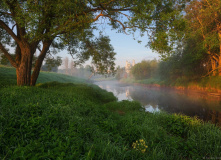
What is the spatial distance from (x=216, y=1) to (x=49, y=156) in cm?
2418

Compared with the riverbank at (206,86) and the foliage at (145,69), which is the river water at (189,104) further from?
the foliage at (145,69)

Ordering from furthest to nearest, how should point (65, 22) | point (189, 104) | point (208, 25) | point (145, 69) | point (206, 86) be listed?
1. point (145, 69)
2. point (206, 86)
3. point (208, 25)
4. point (189, 104)
5. point (65, 22)

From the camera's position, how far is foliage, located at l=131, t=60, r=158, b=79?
5676cm

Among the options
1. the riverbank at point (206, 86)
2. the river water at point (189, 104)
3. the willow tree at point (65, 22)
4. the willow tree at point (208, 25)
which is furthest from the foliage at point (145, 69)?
the willow tree at point (65, 22)

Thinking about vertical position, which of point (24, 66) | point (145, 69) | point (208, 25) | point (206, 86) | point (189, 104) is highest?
point (208, 25)

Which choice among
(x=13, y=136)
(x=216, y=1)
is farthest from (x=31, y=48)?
(x=216, y=1)

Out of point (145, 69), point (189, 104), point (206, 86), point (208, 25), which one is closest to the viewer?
point (189, 104)

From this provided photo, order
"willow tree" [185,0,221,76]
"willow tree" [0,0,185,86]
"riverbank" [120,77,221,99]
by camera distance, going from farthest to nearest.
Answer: "riverbank" [120,77,221,99], "willow tree" [185,0,221,76], "willow tree" [0,0,185,86]

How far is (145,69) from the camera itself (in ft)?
189

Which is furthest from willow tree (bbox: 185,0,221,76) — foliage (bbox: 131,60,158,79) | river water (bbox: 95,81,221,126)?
foliage (bbox: 131,60,158,79)

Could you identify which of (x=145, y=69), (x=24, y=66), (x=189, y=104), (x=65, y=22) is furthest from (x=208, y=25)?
(x=145, y=69)

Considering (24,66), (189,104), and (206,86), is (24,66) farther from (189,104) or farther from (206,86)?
(206,86)

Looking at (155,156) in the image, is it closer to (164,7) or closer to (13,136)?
(13,136)

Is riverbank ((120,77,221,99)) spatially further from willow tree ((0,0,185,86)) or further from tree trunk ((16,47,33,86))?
tree trunk ((16,47,33,86))
